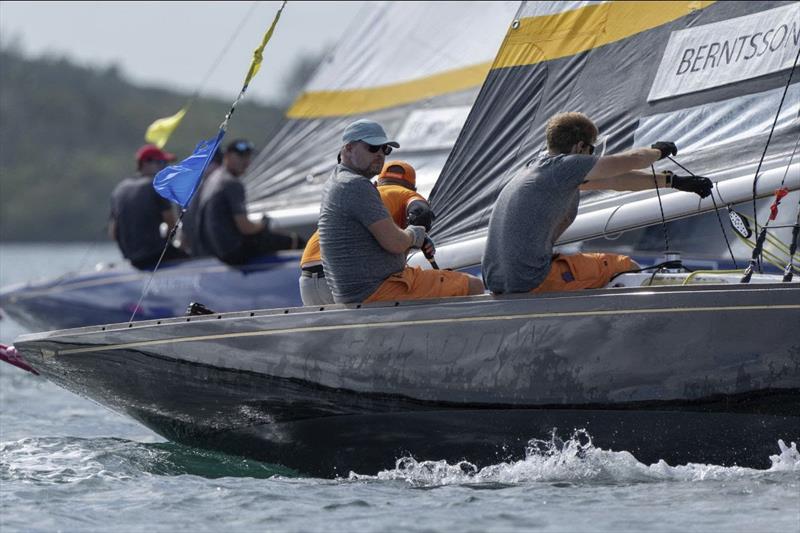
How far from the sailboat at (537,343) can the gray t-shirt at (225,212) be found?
4.38 m

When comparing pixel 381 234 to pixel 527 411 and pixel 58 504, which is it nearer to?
pixel 527 411

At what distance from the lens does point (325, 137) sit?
12477mm

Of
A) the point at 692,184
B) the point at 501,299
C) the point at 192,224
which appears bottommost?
the point at 501,299

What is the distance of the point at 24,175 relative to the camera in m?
47.3

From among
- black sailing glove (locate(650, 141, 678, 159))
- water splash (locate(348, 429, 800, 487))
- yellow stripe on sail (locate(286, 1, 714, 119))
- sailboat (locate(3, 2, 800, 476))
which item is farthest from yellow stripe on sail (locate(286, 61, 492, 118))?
water splash (locate(348, 429, 800, 487))

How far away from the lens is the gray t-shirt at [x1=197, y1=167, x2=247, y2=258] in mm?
11461

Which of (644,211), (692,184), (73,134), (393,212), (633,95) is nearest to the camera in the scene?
(692,184)

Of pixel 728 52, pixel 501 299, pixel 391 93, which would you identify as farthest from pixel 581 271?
pixel 391 93

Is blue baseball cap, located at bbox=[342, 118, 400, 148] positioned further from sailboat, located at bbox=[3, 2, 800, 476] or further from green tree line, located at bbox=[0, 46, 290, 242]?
green tree line, located at bbox=[0, 46, 290, 242]

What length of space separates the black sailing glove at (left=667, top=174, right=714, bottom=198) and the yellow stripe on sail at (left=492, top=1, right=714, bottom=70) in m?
1.30

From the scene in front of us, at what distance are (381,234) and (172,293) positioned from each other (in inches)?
231

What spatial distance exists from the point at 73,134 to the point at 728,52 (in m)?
47.9

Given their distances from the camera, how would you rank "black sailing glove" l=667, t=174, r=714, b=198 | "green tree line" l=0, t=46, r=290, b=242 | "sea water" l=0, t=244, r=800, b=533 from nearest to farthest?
"sea water" l=0, t=244, r=800, b=533, "black sailing glove" l=667, t=174, r=714, b=198, "green tree line" l=0, t=46, r=290, b=242

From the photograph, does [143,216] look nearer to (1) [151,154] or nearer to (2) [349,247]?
(1) [151,154]
